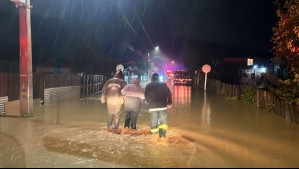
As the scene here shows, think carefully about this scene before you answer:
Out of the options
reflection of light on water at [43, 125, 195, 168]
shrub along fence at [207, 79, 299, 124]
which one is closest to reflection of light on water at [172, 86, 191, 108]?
shrub along fence at [207, 79, 299, 124]

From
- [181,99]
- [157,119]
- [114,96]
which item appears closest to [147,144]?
[157,119]

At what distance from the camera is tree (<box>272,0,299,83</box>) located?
13.4 metres

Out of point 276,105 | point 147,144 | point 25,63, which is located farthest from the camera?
point 276,105

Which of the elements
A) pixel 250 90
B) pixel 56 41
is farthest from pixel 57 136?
pixel 56 41

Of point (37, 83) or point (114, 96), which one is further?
point (37, 83)

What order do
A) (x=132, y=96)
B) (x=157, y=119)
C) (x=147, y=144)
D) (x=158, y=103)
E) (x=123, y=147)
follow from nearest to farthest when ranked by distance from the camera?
(x=123, y=147), (x=147, y=144), (x=158, y=103), (x=157, y=119), (x=132, y=96)

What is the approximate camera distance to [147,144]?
348 inches

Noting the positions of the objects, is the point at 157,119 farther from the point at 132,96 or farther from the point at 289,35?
the point at 289,35

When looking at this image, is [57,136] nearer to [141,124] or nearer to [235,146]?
[141,124]

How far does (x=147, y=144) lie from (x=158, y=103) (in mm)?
1233

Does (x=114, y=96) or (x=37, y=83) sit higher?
(x=37, y=83)

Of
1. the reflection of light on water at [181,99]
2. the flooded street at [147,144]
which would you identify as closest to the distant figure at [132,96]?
the flooded street at [147,144]

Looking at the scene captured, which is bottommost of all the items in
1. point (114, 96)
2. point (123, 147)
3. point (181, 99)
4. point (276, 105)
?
point (123, 147)

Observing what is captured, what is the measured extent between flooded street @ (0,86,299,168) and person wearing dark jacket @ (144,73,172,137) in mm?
332
